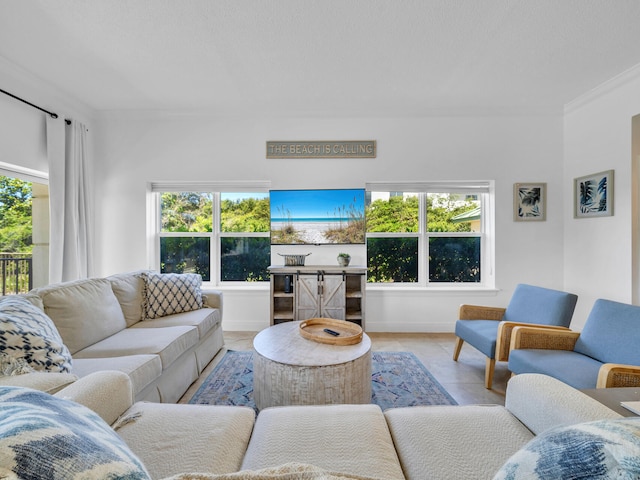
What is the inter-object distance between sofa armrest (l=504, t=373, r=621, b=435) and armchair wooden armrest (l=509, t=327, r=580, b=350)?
3.24 feet

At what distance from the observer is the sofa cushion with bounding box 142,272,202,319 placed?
2.75 metres

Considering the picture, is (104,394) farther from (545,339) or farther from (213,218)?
(213,218)

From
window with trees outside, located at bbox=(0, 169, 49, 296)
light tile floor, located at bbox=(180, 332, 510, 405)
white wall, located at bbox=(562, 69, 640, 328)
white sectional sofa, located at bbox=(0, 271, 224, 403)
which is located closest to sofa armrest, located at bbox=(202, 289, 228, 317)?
white sectional sofa, located at bbox=(0, 271, 224, 403)

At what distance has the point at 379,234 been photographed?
12.9ft

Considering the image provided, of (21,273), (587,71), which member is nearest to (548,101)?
(587,71)

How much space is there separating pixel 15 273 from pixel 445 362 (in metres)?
4.28

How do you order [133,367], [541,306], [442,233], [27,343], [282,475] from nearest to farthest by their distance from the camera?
1. [282,475]
2. [27,343]
3. [133,367]
4. [541,306]
5. [442,233]

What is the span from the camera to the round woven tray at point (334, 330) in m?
2.05

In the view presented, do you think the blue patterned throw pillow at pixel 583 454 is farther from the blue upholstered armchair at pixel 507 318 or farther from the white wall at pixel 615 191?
the white wall at pixel 615 191

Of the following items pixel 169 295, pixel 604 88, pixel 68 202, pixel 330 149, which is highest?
pixel 604 88

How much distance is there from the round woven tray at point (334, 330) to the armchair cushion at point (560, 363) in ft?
3.45

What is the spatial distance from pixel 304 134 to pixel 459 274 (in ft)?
8.82

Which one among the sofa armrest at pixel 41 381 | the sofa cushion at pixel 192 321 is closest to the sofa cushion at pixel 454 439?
the sofa armrest at pixel 41 381

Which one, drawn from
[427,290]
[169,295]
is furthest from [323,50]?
[427,290]
